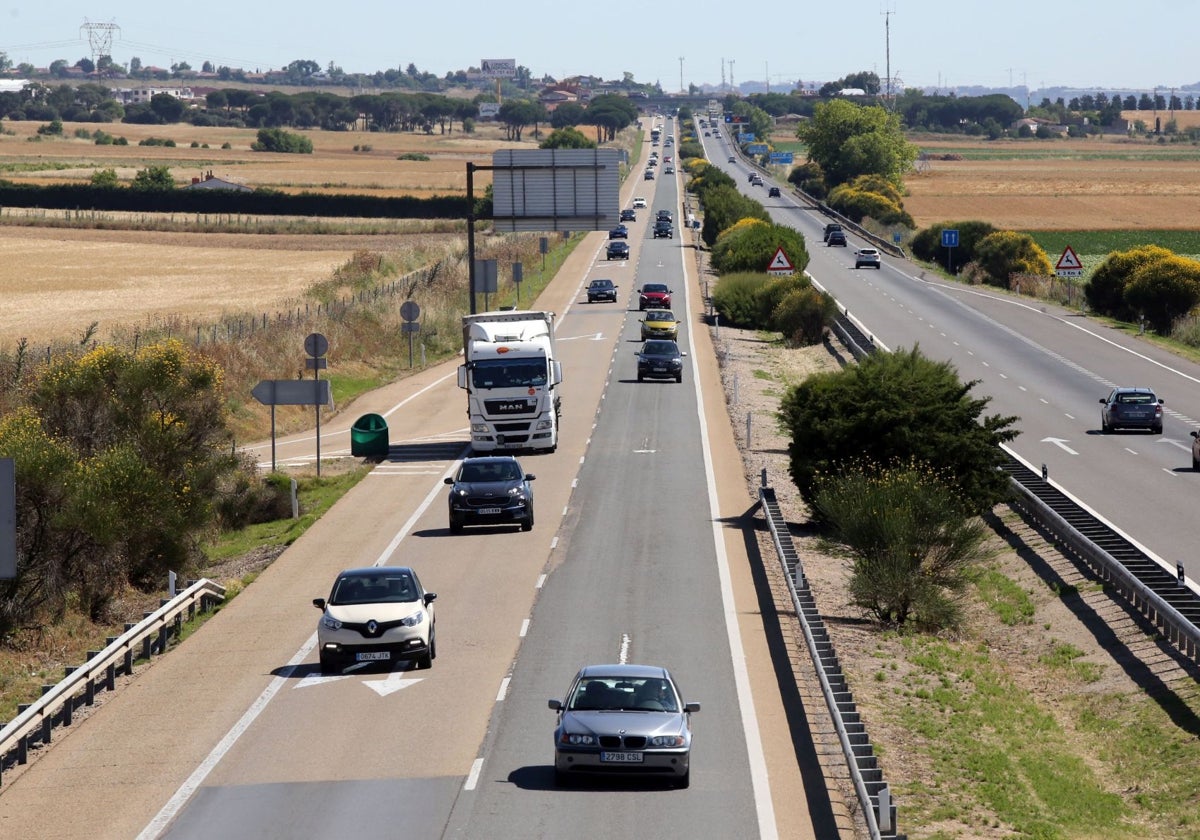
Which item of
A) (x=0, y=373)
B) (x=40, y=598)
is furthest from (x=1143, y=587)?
(x=0, y=373)

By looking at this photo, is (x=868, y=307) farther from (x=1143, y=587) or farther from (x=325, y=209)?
(x=325, y=209)

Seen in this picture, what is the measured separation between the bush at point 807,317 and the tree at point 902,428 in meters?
36.8

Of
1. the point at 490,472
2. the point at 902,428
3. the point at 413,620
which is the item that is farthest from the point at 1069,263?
the point at 413,620

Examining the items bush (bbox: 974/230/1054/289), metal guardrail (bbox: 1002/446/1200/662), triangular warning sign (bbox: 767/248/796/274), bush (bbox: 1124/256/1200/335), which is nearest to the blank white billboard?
triangular warning sign (bbox: 767/248/796/274)

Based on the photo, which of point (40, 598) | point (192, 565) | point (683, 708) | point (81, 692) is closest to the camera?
point (683, 708)

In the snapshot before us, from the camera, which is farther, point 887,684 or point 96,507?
point 96,507

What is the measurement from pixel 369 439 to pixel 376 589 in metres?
21.4

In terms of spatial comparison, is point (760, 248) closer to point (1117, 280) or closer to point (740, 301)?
point (740, 301)

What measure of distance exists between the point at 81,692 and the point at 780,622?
35.3ft

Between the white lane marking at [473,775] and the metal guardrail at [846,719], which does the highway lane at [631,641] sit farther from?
the metal guardrail at [846,719]

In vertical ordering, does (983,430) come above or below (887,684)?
above

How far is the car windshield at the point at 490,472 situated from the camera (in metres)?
34.5

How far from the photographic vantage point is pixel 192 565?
33.3 metres

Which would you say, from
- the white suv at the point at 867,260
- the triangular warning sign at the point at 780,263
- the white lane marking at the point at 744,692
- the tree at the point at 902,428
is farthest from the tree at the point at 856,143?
the tree at the point at 902,428
